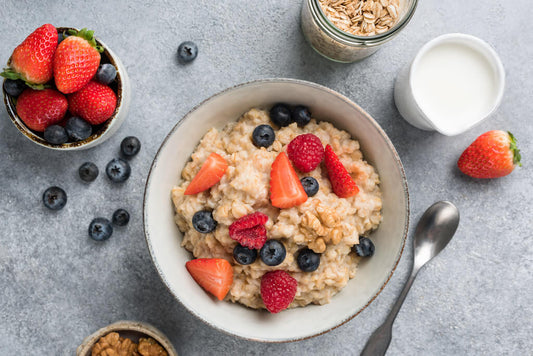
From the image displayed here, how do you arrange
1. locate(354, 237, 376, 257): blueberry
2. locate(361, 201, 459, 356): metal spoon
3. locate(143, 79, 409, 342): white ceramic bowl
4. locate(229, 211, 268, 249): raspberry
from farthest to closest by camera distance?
Answer: locate(361, 201, 459, 356): metal spoon
locate(354, 237, 376, 257): blueberry
locate(143, 79, 409, 342): white ceramic bowl
locate(229, 211, 268, 249): raspberry

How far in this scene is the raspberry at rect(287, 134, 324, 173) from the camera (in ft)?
5.14

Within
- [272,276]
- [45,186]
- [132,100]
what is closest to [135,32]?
[132,100]

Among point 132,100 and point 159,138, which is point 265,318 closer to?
point 159,138

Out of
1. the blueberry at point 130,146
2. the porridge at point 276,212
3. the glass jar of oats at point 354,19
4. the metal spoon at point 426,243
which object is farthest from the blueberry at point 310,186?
the blueberry at point 130,146

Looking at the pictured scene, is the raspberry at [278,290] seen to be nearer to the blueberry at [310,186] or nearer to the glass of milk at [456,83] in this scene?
the blueberry at [310,186]

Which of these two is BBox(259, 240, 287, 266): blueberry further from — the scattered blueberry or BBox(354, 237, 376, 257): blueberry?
BBox(354, 237, 376, 257): blueberry

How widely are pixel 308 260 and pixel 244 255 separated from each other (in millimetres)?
211

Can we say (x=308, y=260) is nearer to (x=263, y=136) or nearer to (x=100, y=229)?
(x=263, y=136)

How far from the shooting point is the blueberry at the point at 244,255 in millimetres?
1521

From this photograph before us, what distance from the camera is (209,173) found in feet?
5.22

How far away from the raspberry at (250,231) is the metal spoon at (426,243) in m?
0.80

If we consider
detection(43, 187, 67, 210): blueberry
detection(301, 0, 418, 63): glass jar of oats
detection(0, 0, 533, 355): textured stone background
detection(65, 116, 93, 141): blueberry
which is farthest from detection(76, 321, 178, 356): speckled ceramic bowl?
detection(301, 0, 418, 63): glass jar of oats

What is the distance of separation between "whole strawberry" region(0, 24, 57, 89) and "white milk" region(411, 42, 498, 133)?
4.65 ft

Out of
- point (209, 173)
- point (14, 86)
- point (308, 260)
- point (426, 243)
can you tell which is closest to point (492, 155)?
point (426, 243)
